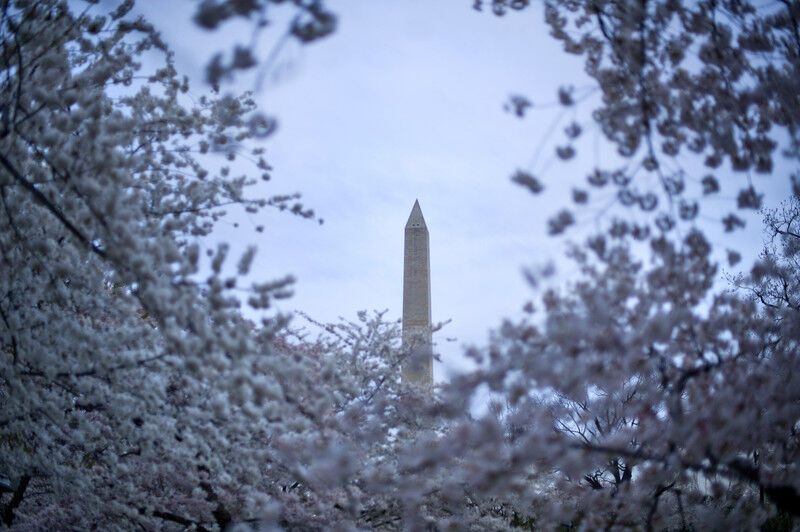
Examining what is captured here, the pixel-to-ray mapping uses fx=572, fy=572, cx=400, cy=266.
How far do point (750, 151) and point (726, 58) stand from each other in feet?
1.73

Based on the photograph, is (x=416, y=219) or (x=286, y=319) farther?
(x=416, y=219)

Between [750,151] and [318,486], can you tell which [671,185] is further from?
[318,486]

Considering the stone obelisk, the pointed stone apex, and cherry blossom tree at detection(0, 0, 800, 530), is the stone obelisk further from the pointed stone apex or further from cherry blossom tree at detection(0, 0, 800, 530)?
cherry blossom tree at detection(0, 0, 800, 530)

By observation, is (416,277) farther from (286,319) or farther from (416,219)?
(286,319)

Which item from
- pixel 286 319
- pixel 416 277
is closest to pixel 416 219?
pixel 416 277

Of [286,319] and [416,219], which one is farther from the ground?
[416,219]

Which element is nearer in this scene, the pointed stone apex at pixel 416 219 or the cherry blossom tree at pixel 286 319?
the cherry blossom tree at pixel 286 319

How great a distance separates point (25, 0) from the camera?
3.23m

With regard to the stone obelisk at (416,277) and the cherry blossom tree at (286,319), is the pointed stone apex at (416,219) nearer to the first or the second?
the stone obelisk at (416,277)

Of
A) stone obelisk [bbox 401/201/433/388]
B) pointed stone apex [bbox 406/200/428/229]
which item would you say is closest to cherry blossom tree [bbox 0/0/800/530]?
stone obelisk [bbox 401/201/433/388]

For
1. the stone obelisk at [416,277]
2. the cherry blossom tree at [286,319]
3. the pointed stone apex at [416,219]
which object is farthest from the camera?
the pointed stone apex at [416,219]

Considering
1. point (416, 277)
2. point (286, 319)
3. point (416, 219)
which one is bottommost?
point (286, 319)

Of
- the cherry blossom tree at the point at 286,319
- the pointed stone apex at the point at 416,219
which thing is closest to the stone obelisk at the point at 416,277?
the pointed stone apex at the point at 416,219

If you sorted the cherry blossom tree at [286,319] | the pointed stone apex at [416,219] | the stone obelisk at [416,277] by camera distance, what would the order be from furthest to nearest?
the pointed stone apex at [416,219] < the stone obelisk at [416,277] < the cherry blossom tree at [286,319]
